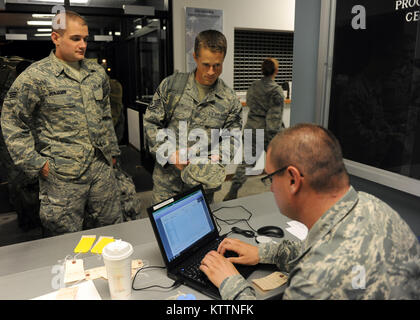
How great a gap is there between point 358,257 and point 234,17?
353 cm

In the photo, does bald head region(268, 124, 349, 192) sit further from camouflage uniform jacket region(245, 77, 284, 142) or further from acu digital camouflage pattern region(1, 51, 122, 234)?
camouflage uniform jacket region(245, 77, 284, 142)

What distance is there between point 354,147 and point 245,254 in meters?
1.00

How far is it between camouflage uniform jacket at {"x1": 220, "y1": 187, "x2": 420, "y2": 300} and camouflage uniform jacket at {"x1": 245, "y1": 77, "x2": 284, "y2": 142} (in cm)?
286

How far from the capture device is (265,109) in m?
3.74

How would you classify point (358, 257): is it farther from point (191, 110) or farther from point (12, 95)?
point (12, 95)

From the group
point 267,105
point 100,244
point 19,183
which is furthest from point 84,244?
point 267,105

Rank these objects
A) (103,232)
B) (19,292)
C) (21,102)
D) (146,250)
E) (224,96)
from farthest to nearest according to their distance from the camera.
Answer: (224,96), (21,102), (103,232), (146,250), (19,292)

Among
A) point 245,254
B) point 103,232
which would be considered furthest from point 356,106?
point 103,232

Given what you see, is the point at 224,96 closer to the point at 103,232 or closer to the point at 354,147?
the point at 354,147

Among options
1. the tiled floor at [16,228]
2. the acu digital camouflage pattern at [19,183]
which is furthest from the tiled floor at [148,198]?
the acu digital camouflage pattern at [19,183]

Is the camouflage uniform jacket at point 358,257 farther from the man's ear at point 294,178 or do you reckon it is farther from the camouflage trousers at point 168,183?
the camouflage trousers at point 168,183

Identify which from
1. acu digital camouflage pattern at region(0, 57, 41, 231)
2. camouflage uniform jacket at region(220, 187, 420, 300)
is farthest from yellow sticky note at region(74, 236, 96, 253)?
acu digital camouflage pattern at region(0, 57, 41, 231)

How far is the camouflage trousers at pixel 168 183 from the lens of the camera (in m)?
1.81

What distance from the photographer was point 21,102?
5.58ft
